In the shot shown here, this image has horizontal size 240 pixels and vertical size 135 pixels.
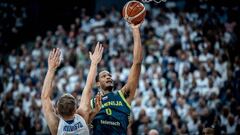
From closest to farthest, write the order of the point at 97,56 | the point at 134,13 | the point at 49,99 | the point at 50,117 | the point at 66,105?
Answer: the point at 66,105, the point at 50,117, the point at 49,99, the point at 97,56, the point at 134,13

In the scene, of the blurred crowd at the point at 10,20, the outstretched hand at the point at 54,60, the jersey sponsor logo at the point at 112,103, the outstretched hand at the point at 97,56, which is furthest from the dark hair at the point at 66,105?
the blurred crowd at the point at 10,20

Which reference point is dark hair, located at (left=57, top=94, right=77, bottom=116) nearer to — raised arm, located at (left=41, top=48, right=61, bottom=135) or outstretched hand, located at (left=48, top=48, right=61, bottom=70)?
raised arm, located at (left=41, top=48, right=61, bottom=135)

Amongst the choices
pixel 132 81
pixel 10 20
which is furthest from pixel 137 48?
pixel 10 20

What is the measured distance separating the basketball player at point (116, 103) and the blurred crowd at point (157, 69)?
6166 mm

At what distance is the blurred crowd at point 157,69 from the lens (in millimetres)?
14203

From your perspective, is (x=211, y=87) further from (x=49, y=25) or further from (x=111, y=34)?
(x=49, y=25)

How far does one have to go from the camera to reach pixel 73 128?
576cm

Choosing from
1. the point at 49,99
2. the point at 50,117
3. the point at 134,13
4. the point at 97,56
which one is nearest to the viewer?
the point at 50,117

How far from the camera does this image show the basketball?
7059 mm

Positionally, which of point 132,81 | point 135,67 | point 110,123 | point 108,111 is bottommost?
point 110,123

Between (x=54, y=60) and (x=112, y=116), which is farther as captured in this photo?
(x=112, y=116)

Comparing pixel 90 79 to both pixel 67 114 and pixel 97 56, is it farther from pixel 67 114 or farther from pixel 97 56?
pixel 67 114

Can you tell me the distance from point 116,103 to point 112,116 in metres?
0.19

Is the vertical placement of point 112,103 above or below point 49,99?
below
